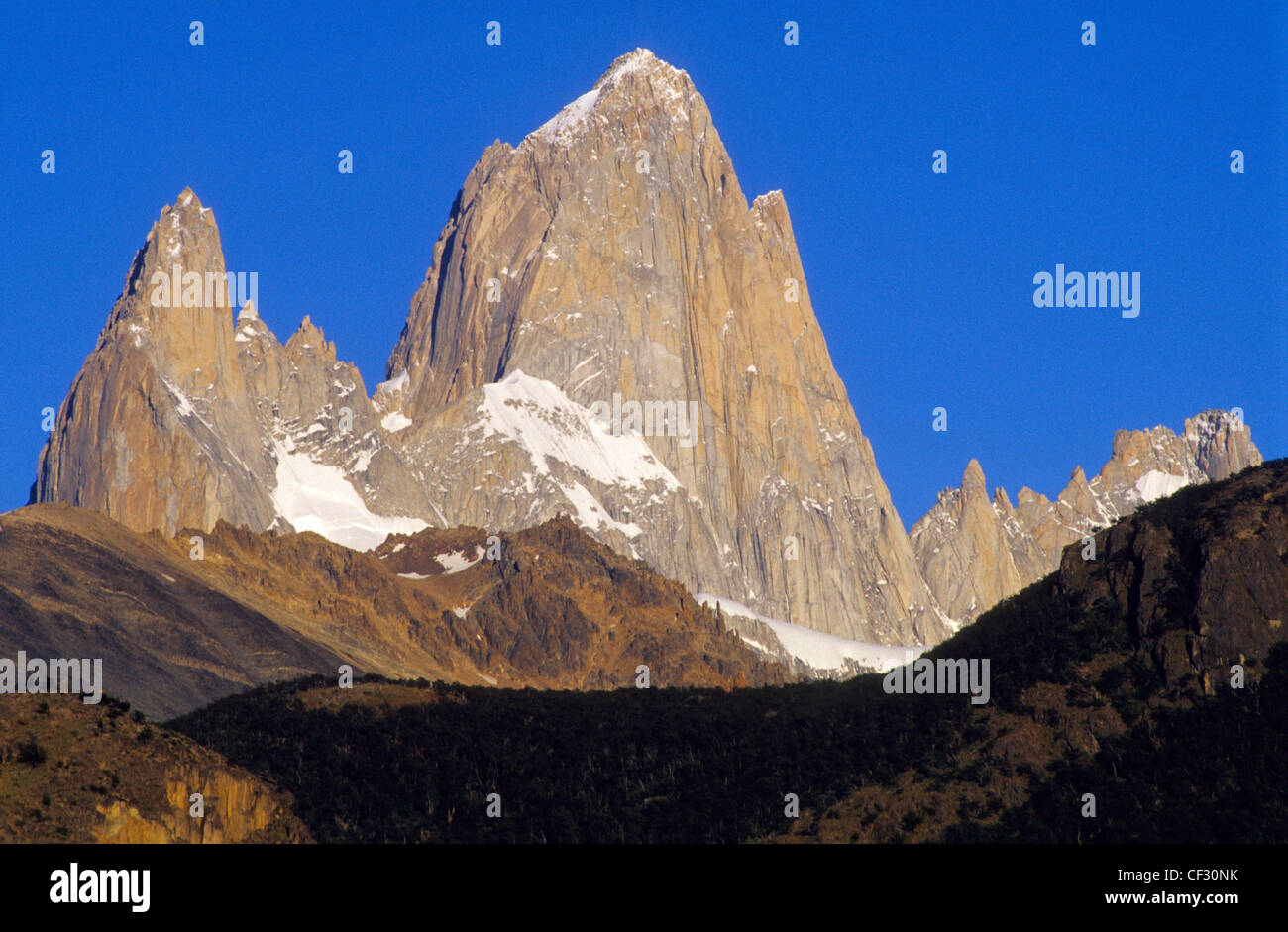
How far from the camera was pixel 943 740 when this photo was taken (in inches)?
3831

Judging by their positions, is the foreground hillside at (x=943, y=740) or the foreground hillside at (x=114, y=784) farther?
the foreground hillside at (x=943, y=740)

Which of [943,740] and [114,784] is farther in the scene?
[943,740]

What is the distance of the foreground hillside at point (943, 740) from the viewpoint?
89875 millimetres

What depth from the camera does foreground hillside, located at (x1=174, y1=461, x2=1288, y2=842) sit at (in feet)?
295

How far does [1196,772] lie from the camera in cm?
8931

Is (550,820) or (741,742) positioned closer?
(550,820)

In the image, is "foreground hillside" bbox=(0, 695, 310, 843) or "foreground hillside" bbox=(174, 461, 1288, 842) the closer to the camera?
"foreground hillside" bbox=(0, 695, 310, 843)

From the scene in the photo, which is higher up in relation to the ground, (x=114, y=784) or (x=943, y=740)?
(x=943, y=740)

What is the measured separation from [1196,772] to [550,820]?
100ft
